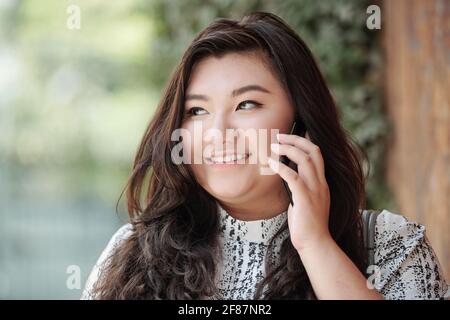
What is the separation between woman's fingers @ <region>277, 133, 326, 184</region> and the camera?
166 centimetres

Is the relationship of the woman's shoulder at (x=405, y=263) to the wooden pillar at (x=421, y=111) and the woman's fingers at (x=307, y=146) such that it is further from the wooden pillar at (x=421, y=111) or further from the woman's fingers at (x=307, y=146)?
the wooden pillar at (x=421, y=111)

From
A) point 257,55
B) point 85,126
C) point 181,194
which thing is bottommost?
point 181,194

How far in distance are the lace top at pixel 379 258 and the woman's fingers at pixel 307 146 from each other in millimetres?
248

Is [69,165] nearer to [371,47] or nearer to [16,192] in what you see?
[16,192]

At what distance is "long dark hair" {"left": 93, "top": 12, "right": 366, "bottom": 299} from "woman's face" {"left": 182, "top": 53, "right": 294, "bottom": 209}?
0.03 metres

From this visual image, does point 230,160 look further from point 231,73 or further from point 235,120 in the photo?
A: point 231,73

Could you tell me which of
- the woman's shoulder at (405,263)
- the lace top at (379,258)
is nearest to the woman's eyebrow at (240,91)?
the lace top at (379,258)

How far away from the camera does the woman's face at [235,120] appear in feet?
5.66

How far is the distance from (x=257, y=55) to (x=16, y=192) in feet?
19.6

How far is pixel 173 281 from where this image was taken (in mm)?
1731

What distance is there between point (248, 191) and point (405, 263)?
402 millimetres

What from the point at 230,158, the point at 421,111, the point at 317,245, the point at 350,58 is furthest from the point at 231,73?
the point at 350,58

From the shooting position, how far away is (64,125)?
7.66 metres
